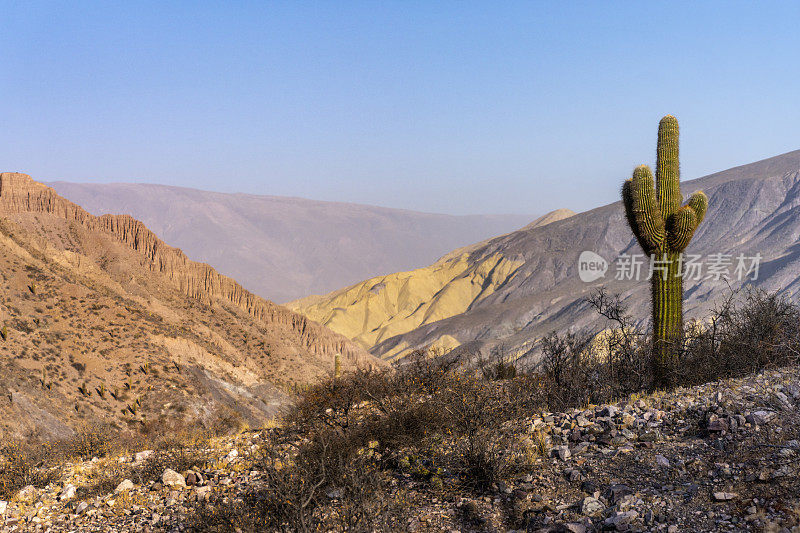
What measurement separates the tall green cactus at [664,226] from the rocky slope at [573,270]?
139 feet

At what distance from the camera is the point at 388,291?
316 ft

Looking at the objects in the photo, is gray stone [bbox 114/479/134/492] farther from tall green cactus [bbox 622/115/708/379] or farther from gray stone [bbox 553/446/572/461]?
tall green cactus [bbox 622/115/708/379]

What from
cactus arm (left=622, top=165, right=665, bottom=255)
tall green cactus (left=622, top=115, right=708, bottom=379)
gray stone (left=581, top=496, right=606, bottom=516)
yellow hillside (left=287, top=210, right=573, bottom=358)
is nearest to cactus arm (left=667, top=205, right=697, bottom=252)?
tall green cactus (left=622, top=115, right=708, bottom=379)

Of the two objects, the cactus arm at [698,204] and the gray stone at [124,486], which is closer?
the gray stone at [124,486]

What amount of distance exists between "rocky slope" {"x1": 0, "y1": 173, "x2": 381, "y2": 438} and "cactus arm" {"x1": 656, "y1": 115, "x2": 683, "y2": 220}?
18.6m

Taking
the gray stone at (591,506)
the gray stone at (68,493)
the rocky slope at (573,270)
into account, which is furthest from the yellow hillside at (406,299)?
the gray stone at (591,506)

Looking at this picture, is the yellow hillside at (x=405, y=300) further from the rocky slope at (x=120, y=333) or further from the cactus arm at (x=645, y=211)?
the cactus arm at (x=645, y=211)

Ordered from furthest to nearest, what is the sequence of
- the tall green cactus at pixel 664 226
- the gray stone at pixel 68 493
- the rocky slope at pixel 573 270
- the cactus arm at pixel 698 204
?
1. the rocky slope at pixel 573 270
2. the cactus arm at pixel 698 204
3. the tall green cactus at pixel 664 226
4. the gray stone at pixel 68 493

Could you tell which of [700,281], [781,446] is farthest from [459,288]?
[781,446]

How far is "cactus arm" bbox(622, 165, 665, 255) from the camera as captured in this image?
10492 mm

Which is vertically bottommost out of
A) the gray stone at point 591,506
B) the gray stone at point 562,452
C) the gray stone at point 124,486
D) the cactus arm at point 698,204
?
the gray stone at point 124,486

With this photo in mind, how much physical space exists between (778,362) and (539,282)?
258 ft

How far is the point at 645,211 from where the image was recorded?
34.7 feet

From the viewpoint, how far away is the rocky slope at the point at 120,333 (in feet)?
65.5
